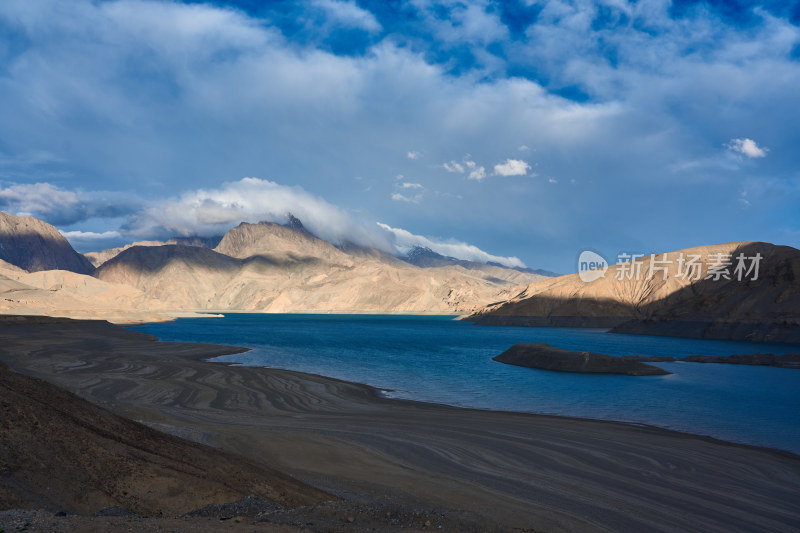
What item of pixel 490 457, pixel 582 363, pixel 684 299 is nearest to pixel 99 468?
pixel 490 457

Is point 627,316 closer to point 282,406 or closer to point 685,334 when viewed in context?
point 685,334

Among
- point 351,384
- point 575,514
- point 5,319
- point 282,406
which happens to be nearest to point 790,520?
point 575,514

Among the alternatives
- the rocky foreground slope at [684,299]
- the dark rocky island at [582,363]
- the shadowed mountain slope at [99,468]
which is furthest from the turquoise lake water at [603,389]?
the rocky foreground slope at [684,299]

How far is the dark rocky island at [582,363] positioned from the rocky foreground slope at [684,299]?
59723mm

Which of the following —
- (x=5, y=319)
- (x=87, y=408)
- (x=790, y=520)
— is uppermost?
(x=87, y=408)

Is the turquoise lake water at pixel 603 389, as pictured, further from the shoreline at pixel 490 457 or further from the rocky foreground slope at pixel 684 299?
the rocky foreground slope at pixel 684 299

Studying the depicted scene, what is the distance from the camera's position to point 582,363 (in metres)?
44.5

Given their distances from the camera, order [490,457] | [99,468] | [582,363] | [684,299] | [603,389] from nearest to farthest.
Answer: [99,468] → [490,457] → [603,389] → [582,363] → [684,299]

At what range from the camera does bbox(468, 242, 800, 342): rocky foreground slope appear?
3642 inches

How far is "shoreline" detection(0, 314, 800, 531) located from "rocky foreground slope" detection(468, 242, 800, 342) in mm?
87100

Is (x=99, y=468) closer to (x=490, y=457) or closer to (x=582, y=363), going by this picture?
(x=490, y=457)

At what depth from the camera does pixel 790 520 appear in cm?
Result: 1121

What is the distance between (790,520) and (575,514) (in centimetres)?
535

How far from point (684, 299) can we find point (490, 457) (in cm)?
12608
